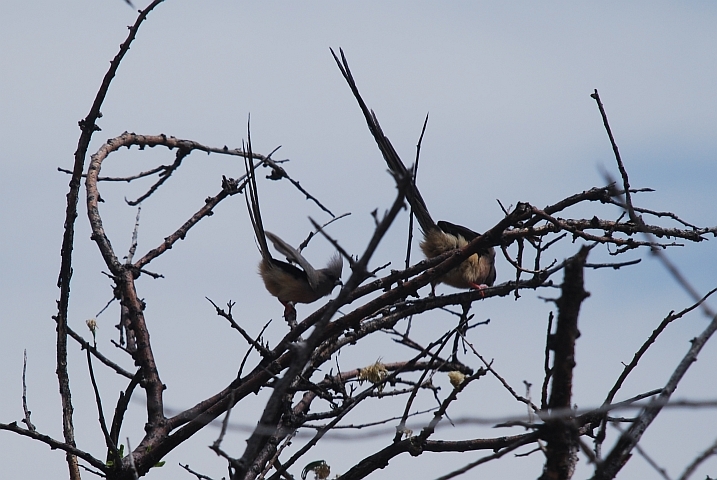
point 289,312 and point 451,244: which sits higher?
point 289,312

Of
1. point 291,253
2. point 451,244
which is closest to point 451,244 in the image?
point 451,244

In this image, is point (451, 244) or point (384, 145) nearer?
point (384, 145)

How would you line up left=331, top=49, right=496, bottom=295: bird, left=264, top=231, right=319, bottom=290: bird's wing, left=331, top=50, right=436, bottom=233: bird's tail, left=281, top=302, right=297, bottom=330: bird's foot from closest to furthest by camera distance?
left=331, top=50, right=436, bottom=233: bird's tail < left=264, top=231, right=319, bottom=290: bird's wing < left=331, top=49, right=496, bottom=295: bird < left=281, top=302, right=297, bottom=330: bird's foot

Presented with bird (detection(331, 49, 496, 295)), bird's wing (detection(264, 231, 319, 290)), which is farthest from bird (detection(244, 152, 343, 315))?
bird (detection(331, 49, 496, 295))

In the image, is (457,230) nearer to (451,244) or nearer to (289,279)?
(451,244)

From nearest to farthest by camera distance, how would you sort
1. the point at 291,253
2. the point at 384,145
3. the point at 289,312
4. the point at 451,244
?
the point at 384,145, the point at 291,253, the point at 451,244, the point at 289,312

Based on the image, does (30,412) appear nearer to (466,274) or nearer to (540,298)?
(540,298)

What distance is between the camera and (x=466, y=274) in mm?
5594

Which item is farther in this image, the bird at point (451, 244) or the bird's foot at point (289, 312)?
the bird's foot at point (289, 312)

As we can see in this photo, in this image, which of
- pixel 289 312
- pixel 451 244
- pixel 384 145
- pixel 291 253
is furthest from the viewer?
pixel 289 312

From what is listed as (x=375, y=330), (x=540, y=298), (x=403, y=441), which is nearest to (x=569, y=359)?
(x=540, y=298)

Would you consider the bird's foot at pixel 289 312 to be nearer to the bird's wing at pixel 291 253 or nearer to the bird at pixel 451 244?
the bird's wing at pixel 291 253

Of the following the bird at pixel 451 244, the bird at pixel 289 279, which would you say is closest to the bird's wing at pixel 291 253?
the bird at pixel 289 279

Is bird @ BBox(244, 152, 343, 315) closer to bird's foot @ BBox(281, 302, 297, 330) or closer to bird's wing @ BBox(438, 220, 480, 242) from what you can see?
bird's foot @ BBox(281, 302, 297, 330)
